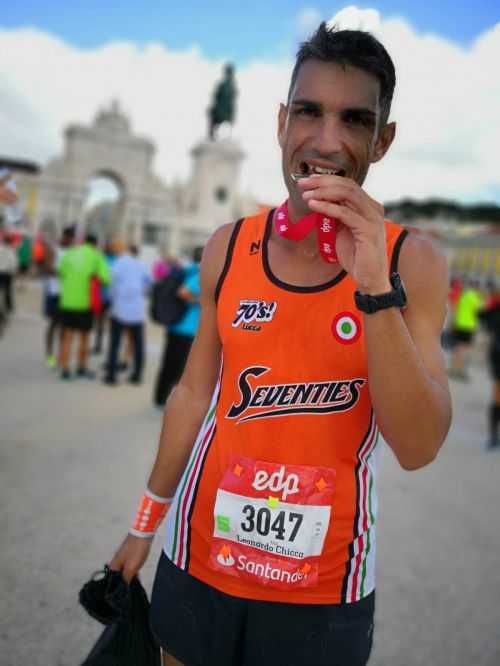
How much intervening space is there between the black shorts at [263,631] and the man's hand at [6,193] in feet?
9.75

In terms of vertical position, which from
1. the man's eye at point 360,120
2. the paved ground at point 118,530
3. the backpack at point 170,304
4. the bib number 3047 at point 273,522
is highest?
the man's eye at point 360,120

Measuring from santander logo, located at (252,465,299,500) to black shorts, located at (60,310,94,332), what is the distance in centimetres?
669

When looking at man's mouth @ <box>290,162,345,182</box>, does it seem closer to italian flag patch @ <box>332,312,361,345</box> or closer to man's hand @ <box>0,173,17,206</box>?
italian flag patch @ <box>332,312,361,345</box>

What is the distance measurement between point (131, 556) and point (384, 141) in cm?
127

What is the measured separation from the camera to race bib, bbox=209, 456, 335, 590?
1210 mm

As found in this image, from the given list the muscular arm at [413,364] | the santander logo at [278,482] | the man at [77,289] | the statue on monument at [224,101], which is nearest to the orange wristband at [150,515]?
the santander logo at [278,482]

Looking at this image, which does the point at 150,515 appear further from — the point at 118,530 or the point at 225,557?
the point at 118,530

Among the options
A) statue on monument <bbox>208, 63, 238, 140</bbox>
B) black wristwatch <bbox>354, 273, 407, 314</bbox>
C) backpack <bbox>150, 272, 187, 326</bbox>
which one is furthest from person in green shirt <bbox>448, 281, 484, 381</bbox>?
statue on monument <bbox>208, 63, 238, 140</bbox>

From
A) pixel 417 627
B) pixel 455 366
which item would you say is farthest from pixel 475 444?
pixel 455 366

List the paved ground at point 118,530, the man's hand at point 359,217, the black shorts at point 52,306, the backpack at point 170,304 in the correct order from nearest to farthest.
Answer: the man's hand at point 359,217
the paved ground at point 118,530
the backpack at point 170,304
the black shorts at point 52,306

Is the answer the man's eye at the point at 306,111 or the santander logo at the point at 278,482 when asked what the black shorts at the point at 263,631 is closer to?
the santander logo at the point at 278,482

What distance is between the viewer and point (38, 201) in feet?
141

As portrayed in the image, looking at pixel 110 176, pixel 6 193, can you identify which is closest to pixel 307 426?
pixel 6 193

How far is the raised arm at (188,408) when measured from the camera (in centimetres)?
145
